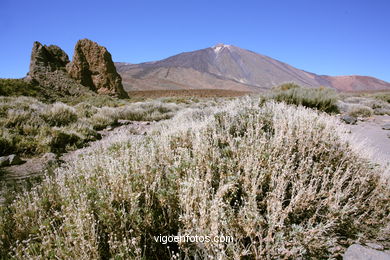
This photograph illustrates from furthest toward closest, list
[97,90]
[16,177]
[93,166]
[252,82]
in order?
[252,82]
[97,90]
[16,177]
[93,166]

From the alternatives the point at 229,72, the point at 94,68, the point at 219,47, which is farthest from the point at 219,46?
the point at 94,68

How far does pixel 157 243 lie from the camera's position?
1.89 meters

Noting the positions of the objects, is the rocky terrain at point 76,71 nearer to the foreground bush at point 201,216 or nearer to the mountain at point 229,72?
the foreground bush at point 201,216

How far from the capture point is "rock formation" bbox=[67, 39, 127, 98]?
53.9ft

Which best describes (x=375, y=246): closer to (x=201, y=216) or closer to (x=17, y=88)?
(x=201, y=216)

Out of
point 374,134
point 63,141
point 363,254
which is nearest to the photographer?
point 363,254

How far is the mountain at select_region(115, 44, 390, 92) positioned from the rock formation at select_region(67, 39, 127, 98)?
92.3 m

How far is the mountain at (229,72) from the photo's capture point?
120 metres

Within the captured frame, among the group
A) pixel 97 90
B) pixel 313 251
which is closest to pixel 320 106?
pixel 313 251

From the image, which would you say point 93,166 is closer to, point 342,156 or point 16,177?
point 16,177

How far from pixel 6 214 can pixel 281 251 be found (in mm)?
2758

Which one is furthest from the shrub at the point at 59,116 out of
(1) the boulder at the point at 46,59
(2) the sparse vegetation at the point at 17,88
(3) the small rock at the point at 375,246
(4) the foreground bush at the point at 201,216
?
(1) the boulder at the point at 46,59

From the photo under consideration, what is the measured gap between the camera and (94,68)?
675 inches

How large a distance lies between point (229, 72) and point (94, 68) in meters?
142
